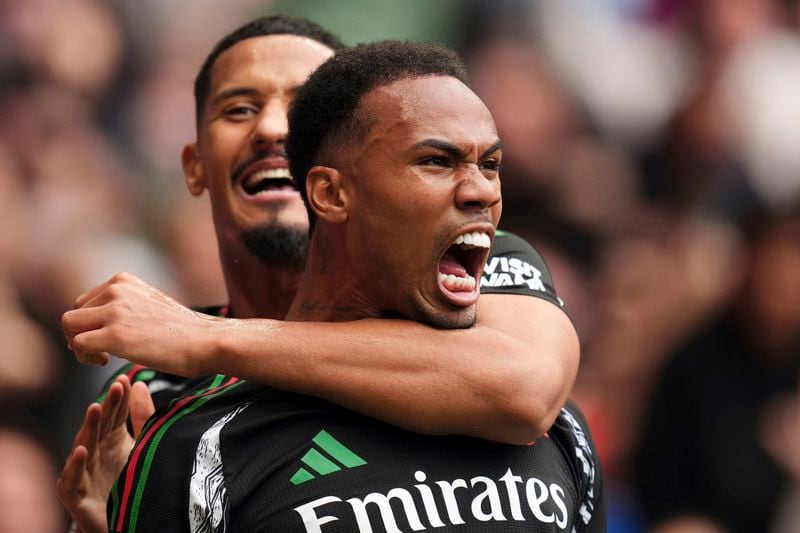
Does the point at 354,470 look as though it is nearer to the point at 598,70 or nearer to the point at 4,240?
the point at 4,240

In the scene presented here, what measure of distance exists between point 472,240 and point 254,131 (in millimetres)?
1161

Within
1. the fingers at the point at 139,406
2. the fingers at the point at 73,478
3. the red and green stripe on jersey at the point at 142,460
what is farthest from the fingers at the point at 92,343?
the fingers at the point at 139,406

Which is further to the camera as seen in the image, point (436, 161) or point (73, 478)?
point (73, 478)

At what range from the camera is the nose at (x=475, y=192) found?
2566mm

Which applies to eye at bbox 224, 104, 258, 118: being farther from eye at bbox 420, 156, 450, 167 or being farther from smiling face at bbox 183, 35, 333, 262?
eye at bbox 420, 156, 450, 167

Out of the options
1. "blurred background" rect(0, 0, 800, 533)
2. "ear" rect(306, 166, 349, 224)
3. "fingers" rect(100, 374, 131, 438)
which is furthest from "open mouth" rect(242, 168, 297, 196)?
"blurred background" rect(0, 0, 800, 533)

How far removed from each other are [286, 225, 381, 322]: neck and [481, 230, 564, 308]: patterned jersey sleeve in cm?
34

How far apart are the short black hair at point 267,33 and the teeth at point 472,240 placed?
132 centimetres

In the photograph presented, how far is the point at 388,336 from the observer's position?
102 inches

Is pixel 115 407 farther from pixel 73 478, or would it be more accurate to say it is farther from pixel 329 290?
pixel 329 290

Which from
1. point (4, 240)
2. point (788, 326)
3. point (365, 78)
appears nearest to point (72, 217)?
point (4, 240)

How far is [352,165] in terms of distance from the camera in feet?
8.63

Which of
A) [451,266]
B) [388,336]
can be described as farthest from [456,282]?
[388,336]

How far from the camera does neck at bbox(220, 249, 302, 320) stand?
12.0 feet
